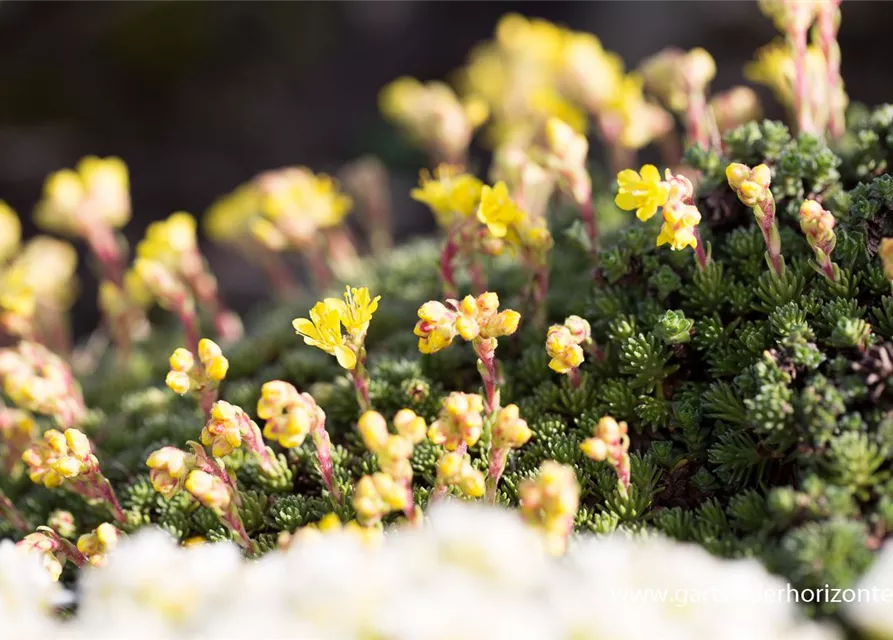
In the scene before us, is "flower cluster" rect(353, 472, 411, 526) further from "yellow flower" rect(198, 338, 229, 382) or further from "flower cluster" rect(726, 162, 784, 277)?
Result: "flower cluster" rect(726, 162, 784, 277)

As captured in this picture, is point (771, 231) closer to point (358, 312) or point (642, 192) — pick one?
point (642, 192)

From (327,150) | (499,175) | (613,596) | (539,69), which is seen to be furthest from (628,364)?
(327,150)

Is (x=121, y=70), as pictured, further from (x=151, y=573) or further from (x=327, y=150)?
(x=151, y=573)

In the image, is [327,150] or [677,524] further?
[327,150]

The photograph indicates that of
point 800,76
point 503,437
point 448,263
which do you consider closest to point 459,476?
point 503,437

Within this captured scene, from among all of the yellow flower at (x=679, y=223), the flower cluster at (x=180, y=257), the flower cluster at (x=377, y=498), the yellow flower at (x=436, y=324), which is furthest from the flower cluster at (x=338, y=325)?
the flower cluster at (x=180, y=257)

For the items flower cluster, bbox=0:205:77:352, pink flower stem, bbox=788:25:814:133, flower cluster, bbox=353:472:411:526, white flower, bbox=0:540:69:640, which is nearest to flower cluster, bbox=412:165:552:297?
pink flower stem, bbox=788:25:814:133
